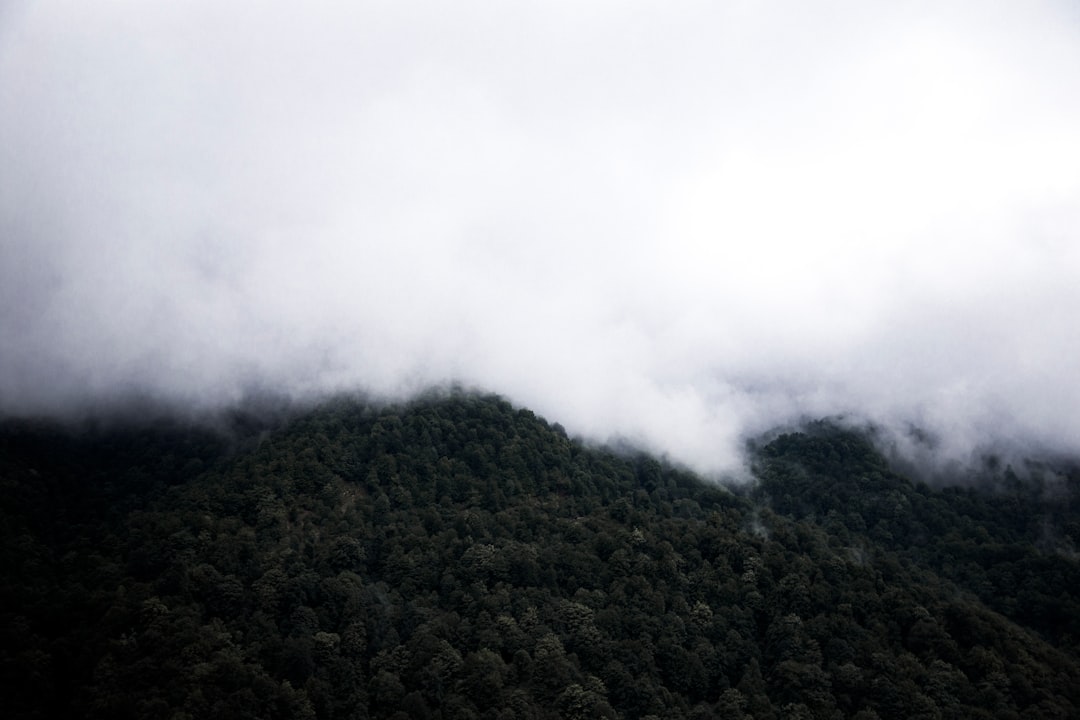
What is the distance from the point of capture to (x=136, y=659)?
8994 cm

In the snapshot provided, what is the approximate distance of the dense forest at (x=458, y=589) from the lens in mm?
93500

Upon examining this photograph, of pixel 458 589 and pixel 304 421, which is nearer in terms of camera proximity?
pixel 458 589

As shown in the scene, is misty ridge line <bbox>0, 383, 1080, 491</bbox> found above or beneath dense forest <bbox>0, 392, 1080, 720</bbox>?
above

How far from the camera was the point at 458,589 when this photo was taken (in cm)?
11244

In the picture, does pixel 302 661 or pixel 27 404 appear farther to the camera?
pixel 27 404

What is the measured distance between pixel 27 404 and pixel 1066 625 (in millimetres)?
179204

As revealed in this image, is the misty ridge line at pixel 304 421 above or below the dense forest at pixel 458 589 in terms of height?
above

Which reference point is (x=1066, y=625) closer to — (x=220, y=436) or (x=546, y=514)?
(x=546, y=514)

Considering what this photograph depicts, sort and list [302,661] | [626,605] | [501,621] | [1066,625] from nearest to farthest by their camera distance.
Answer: [302,661] < [501,621] < [626,605] < [1066,625]

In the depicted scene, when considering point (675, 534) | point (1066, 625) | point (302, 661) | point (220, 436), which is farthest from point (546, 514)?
point (1066, 625)

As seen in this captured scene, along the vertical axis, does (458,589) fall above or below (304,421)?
below

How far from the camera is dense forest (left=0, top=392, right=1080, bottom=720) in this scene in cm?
9350

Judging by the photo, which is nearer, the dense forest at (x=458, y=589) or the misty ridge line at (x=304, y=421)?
the dense forest at (x=458, y=589)

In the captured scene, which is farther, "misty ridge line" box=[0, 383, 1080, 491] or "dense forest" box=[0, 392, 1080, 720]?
"misty ridge line" box=[0, 383, 1080, 491]
